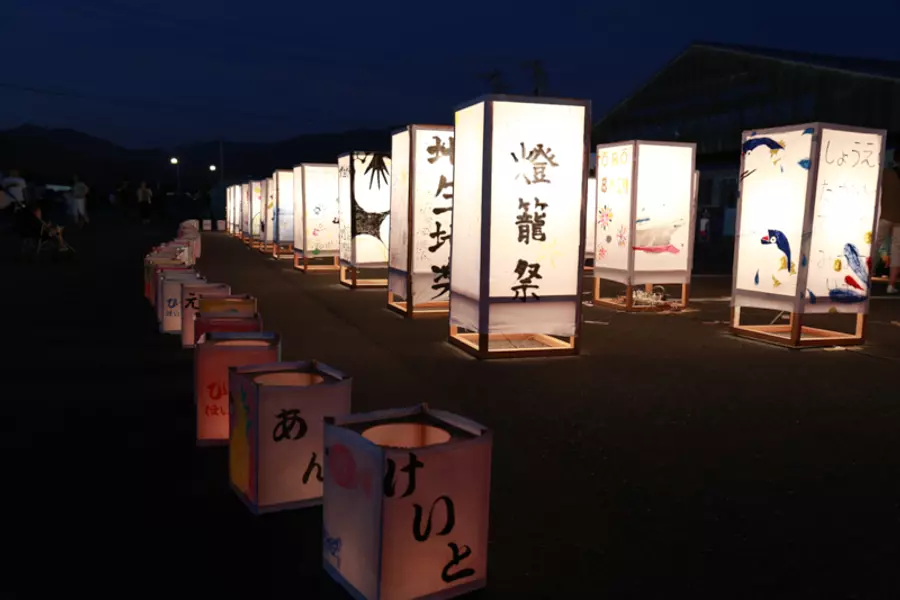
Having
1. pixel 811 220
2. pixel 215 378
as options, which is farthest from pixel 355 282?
pixel 215 378

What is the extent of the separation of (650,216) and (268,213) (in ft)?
45.1

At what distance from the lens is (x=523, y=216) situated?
6.81 m

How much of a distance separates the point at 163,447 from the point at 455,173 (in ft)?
13.7

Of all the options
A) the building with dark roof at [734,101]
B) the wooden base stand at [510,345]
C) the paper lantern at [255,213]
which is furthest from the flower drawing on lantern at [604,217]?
the paper lantern at [255,213]

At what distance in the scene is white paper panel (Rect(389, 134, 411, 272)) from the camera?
30.4 feet

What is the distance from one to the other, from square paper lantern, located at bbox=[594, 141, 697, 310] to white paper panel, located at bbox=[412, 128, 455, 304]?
2483 mm

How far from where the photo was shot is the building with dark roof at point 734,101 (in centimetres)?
1866

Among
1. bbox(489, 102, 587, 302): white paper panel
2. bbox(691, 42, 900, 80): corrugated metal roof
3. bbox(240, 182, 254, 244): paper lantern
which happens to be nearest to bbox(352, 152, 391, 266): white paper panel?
bbox(489, 102, 587, 302): white paper panel

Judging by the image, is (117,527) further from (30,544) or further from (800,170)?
(800,170)

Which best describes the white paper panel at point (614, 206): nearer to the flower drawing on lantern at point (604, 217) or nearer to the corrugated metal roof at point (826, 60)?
the flower drawing on lantern at point (604, 217)

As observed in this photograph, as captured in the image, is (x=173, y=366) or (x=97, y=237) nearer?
(x=173, y=366)

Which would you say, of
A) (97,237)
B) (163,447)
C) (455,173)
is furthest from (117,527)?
(97,237)

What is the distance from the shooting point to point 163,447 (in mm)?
4043

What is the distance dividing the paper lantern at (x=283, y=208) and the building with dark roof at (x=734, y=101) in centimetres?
1341
